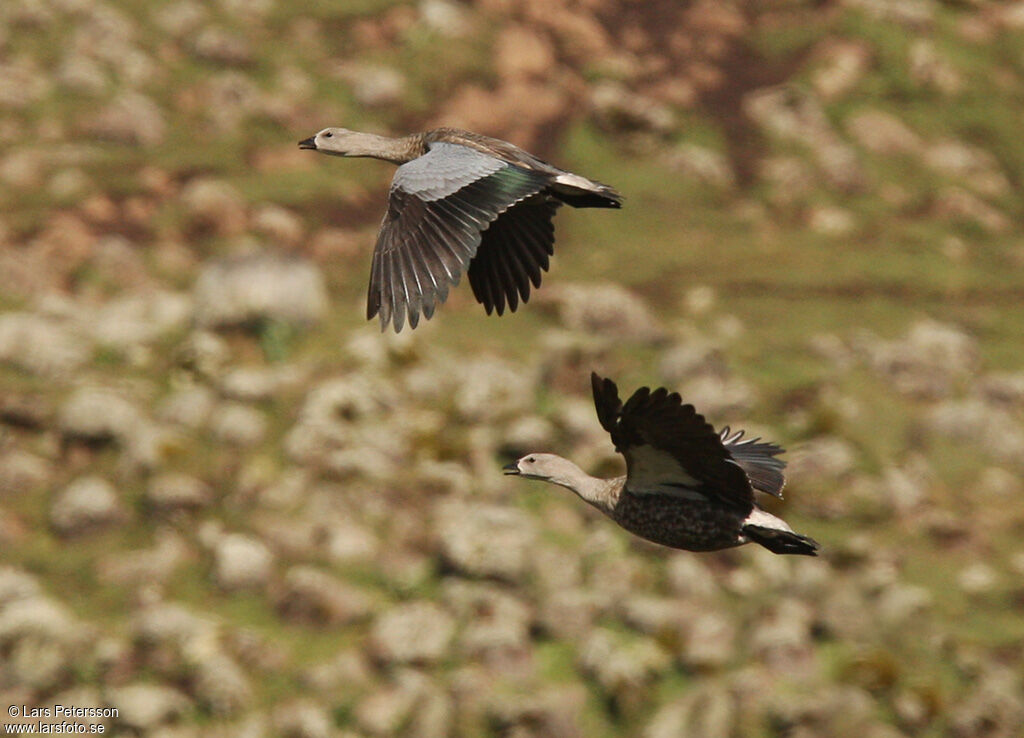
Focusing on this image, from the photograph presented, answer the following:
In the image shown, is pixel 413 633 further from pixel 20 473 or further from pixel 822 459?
pixel 822 459

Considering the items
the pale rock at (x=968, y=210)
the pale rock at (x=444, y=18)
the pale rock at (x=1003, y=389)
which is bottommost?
Result: the pale rock at (x=1003, y=389)

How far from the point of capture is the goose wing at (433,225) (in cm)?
991

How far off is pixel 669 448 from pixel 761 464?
1.55 meters

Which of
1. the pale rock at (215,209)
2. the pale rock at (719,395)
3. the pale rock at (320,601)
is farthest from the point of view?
the pale rock at (215,209)

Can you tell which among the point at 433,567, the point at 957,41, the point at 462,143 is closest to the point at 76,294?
the point at 433,567

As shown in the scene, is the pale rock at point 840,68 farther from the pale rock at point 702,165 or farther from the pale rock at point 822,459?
the pale rock at point 822,459

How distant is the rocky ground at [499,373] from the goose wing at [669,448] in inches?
413

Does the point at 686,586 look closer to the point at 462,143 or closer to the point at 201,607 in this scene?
the point at 201,607

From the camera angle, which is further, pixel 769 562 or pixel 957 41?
pixel 957 41

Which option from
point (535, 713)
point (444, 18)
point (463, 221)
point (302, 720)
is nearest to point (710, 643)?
point (535, 713)

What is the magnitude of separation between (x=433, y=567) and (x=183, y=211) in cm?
958

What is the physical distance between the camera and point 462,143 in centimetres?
1142

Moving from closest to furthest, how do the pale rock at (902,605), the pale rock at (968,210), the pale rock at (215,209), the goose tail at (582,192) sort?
the goose tail at (582,192)
the pale rock at (902,605)
the pale rock at (215,209)
the pale rock at (968,210)

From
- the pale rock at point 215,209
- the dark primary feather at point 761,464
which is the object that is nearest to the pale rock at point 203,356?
the pale rock at point 215,209
